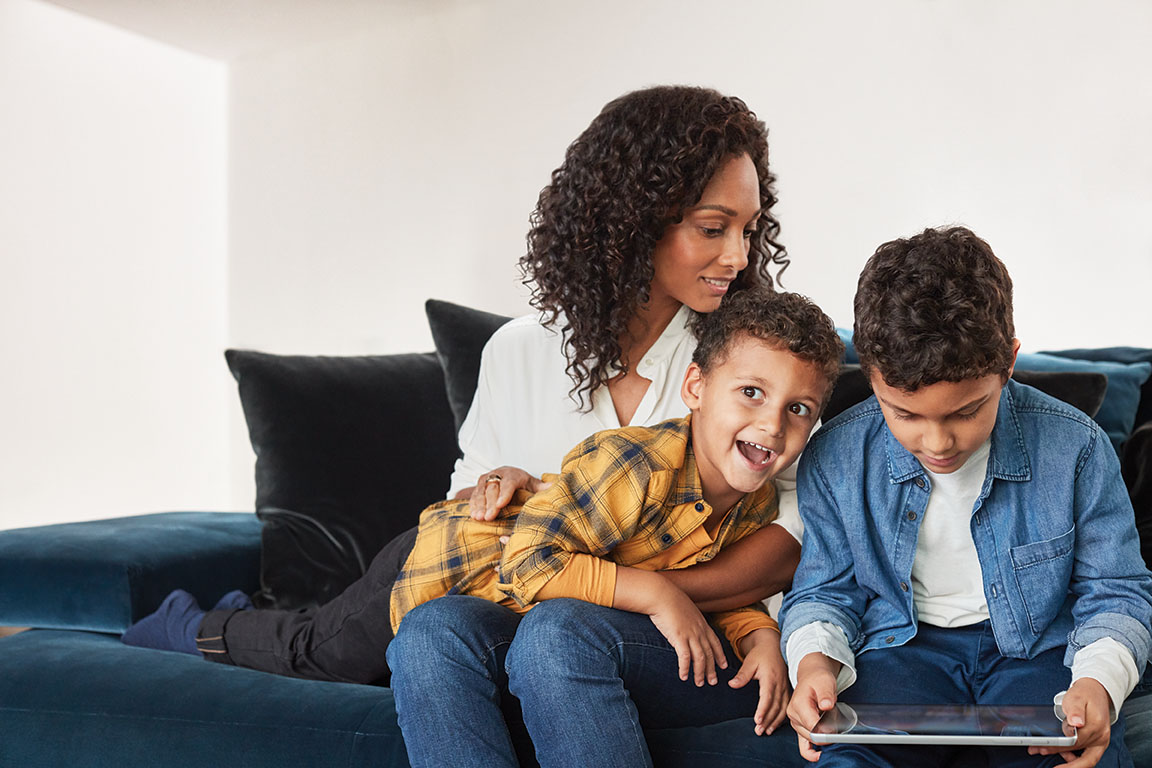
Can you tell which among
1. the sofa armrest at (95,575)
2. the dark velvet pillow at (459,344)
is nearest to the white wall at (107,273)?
the sofa armrest at (95,575)

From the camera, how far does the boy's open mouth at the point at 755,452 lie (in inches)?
52.1

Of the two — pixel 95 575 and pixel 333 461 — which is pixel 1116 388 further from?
pixel 95 575

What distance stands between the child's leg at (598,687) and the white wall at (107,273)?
303 cm

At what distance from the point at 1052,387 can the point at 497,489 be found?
879 mm

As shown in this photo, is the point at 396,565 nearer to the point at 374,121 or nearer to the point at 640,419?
the point at 640,419

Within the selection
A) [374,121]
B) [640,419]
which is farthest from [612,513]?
[374,121]

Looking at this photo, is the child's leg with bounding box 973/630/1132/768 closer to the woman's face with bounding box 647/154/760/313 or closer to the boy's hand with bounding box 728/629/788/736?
the boy's hand with bounding box 728/629/788/736

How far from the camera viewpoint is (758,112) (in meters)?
2.90

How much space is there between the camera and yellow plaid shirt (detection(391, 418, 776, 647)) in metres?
1.29

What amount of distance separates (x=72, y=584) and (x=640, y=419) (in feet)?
3.28

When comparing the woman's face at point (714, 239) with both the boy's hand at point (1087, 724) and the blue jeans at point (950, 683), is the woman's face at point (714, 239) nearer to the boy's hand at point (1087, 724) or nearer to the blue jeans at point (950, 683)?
the blue jeans at point (950, 683)

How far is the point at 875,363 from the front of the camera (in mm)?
1189

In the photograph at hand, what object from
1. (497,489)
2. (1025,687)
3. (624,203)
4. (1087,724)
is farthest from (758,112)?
(1087,724)

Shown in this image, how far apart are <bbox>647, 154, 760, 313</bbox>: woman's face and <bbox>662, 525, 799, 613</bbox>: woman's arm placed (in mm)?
388
